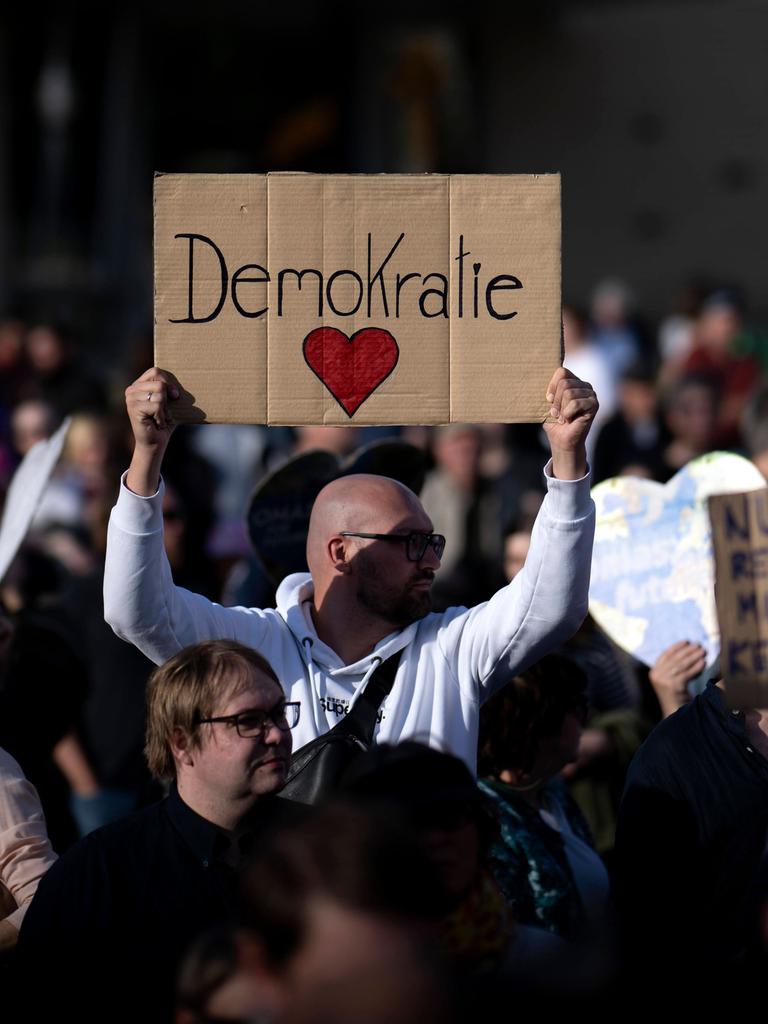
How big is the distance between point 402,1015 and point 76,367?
8502 mm

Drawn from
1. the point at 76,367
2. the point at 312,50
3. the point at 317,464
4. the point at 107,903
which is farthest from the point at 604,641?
the point at 312,50

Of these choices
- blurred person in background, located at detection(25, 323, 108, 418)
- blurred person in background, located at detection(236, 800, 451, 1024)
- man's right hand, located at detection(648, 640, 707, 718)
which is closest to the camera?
blurred person in background, located at detection(236, 800, 451, 1024)

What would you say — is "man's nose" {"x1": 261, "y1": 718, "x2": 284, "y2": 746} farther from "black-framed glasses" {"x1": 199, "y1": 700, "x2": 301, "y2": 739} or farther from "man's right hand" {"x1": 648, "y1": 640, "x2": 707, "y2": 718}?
"man's right hand" {"x1": 648, "y1": 640, "x2": 707, "y2": 718}

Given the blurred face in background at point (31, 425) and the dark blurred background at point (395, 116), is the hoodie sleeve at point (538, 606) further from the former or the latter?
the dark blurred background at point (395, 116)

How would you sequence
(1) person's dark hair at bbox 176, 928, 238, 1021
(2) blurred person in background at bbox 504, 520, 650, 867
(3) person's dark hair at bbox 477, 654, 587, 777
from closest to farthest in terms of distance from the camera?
(1) person's dark hair at bbox 176, 928, 238, 1021, (3) person's dark hair at bbox 477, 654, 587, 777, (2) blurred person in background at bbox 504, 520, 650, 867

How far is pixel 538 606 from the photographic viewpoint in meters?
3.82

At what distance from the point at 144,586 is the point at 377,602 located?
1.90 feet

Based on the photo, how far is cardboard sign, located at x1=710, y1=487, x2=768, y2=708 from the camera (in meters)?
3.66

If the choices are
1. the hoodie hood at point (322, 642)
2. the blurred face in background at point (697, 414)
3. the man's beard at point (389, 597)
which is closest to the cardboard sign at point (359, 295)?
the man's beard at point (389, 597)

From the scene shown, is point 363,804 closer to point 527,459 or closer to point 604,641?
point 604,641

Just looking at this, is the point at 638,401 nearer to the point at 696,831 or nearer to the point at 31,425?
the point at 31,425

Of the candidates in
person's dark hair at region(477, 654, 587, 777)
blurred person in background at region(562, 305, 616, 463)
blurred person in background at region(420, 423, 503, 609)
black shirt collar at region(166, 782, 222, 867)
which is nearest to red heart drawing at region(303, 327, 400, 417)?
person's dark hair at region(477, 654, 587, 777)

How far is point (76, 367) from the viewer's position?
10188 mm

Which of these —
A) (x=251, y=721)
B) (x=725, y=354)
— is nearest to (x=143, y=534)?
(x=251, y=721)
